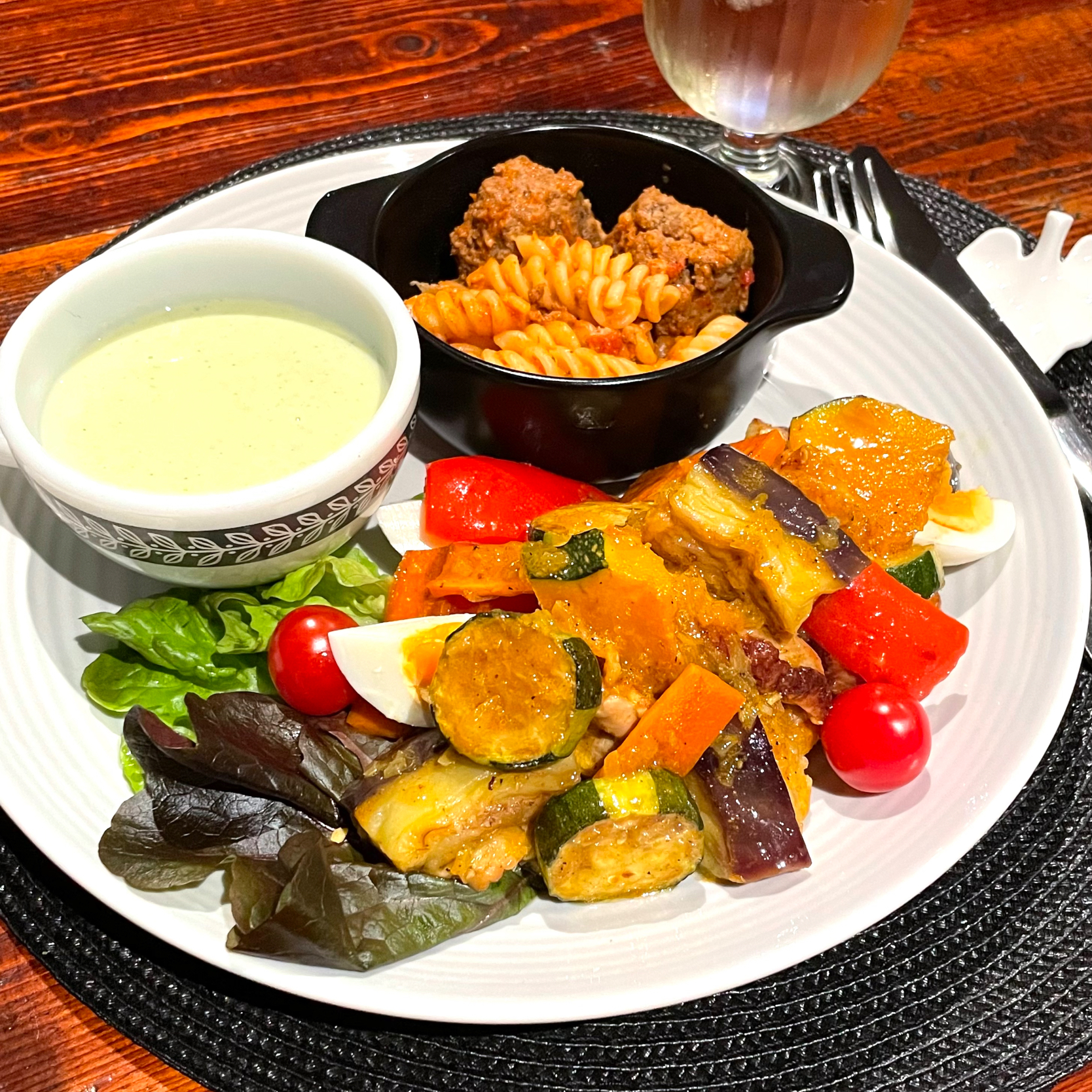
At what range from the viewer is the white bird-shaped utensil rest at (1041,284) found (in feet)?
9.00

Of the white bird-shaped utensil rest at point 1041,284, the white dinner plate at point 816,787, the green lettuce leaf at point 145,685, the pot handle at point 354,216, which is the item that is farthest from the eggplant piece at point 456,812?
the white bird-shaped utensil rest at point 1041,284

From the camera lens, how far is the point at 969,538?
2.16m

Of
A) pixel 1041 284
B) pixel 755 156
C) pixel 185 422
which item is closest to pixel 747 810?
pixel 185 422

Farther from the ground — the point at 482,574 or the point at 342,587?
the point at 482,574

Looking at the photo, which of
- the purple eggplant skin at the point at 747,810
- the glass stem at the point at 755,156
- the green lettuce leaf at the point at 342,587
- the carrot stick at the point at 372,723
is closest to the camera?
the purple eggplant skin at the point at 747,810

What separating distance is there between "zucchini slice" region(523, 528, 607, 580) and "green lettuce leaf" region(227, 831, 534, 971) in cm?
51

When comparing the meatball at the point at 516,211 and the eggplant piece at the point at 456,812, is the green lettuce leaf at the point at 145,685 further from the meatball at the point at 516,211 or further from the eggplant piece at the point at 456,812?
the meatball at the point at 516,211

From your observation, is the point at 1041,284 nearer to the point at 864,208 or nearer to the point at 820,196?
the point at 864,208

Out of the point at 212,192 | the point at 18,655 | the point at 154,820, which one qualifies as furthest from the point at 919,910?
the point at 212,192

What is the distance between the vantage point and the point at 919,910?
6.41 ft

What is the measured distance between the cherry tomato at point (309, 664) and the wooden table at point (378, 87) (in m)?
1.61

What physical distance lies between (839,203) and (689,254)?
3.05ft

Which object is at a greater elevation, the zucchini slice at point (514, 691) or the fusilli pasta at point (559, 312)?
the fusilli pasta at point (559, 312)

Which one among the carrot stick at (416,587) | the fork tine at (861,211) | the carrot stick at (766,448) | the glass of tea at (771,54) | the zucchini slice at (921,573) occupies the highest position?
the glass of tea at (771,54)
